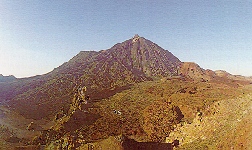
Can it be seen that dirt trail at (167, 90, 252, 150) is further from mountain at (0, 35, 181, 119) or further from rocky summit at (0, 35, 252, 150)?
mountain at (0, 35, 181, 119)

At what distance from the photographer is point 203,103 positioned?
1168 inches

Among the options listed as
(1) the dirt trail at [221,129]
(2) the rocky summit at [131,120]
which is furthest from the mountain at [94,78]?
(1) the dirt trail at [221,129]

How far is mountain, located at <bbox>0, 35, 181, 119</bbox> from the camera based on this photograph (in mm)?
42375

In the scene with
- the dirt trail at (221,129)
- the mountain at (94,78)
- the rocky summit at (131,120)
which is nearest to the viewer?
the dirt trail at (221,129)

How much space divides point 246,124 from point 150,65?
200 feet

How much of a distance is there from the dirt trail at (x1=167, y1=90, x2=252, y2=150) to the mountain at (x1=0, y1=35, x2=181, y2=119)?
64.1ft

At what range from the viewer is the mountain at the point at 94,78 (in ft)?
139

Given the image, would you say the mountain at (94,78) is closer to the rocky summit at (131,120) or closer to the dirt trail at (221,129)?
the rocky summit at (131,120)

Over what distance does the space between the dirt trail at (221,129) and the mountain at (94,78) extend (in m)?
19.5

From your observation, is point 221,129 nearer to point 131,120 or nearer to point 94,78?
point 131,120

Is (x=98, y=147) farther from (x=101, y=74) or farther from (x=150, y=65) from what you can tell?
(x=150, y=65)

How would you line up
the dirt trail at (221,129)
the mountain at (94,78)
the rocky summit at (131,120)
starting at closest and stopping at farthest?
the dirt trail at (221,129) < the rocky summit at (131,120) < the mountain at (94,78)

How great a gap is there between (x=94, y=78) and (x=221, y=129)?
140ft

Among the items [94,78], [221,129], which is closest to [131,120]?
[221,129]
